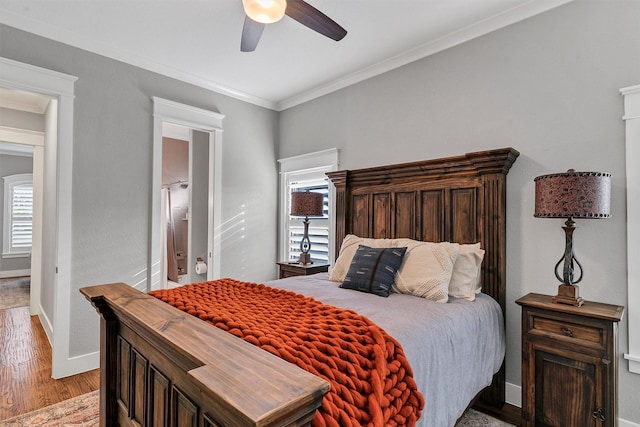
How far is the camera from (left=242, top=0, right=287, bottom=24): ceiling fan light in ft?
5.93

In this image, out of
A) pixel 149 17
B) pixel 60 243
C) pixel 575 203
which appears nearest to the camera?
pixel 575 203

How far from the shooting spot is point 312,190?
4137mm

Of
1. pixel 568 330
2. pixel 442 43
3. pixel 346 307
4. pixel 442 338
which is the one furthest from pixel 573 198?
pixel 442 43

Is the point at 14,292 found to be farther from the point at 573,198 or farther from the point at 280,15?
the point at 573,198

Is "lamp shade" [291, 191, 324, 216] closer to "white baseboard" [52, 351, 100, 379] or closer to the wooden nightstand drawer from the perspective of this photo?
the wooden nightstand drawer

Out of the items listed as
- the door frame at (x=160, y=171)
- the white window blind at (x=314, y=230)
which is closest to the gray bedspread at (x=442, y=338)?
the white window blind at (x=314, y=230)

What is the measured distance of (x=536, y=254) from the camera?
235 centimetres

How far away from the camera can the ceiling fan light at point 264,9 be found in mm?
1807

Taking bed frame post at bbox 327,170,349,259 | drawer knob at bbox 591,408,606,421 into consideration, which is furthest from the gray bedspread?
bed frame post at bbox 327,170,349,259

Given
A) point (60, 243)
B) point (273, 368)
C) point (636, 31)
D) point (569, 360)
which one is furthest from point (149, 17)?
point (569, 360)

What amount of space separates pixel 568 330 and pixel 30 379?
158 inches

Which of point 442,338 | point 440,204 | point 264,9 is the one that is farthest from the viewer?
point 440,204

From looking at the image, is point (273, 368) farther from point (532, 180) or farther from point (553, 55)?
point (553, 55)

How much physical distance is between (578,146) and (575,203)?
61 centimetres
